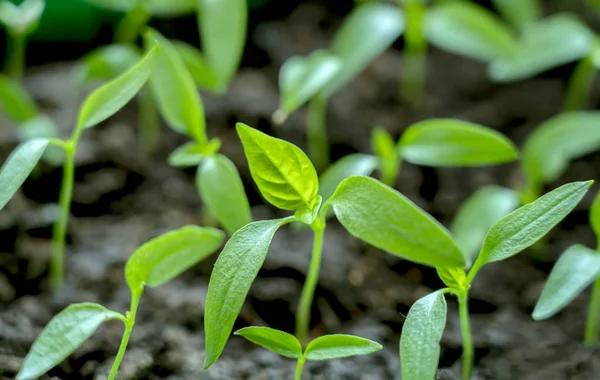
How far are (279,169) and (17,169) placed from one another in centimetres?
20

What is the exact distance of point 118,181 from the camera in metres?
0.84

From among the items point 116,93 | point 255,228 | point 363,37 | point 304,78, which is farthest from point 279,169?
point 363,37

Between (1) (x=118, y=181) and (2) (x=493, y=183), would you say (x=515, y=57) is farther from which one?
(1) (x=118, y=181)

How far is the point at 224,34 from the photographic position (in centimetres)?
75

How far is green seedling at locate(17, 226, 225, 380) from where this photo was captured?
1.55 feet

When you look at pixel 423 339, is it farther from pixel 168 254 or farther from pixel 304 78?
pixel 304 78

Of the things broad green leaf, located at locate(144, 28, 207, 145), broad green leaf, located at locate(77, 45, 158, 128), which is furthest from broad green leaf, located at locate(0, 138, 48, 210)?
broad green leaf, located at locate(144, 28, 207, 145)

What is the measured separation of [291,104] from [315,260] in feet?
0.66

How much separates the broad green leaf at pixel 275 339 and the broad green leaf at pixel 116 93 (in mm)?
210

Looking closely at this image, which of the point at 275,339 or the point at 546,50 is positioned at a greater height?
the point at 546,50

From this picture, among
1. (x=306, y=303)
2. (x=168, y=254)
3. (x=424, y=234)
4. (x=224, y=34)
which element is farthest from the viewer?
(x=224, y=34)

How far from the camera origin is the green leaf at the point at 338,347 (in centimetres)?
49

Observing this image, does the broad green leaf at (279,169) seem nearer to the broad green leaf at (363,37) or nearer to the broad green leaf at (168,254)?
the broad green leaf at (168,254)

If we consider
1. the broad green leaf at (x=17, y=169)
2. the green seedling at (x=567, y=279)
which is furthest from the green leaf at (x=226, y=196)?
the green seedling at (x=567, y=279)
